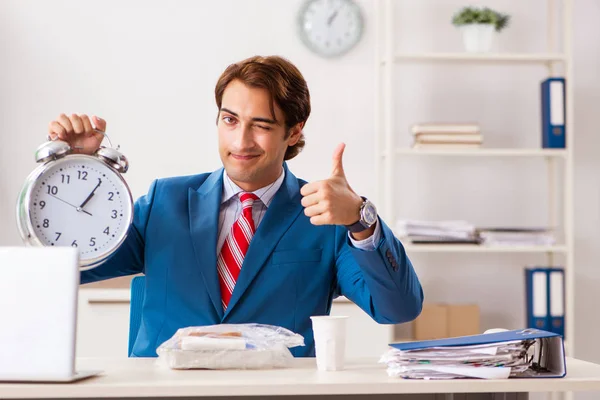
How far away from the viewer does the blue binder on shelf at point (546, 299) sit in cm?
359

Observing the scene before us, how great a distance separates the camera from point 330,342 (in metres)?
1.42

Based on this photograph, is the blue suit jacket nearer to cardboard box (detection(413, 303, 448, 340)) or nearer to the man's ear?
the man's ear

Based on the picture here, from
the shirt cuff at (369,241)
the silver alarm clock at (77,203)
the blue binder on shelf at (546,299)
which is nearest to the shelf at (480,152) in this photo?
the blue binder on shelf at (546,299)

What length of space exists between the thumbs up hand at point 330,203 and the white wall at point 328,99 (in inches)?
90.4

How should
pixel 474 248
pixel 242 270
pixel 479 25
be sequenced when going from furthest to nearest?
pixel 479 25
pixel 474 248
pixel 242 270

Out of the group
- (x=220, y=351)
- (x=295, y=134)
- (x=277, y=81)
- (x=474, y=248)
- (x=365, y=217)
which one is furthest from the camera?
(x=474, y=248)

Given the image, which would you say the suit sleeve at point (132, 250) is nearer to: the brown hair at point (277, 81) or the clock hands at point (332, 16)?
the brown hair at point (277, 81)

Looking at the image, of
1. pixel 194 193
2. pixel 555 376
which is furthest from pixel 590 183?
pixel 555 376

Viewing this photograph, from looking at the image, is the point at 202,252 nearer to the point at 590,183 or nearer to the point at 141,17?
the point at 141,17

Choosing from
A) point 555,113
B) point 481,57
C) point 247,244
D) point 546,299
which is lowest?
point 546,299

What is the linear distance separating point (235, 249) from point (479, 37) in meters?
2.15

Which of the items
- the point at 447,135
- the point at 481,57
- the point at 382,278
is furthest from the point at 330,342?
the point at 481,57

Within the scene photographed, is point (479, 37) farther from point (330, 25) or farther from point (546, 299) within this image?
point (546, 299)

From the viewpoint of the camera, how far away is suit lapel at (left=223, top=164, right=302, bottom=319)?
6.04 feet
